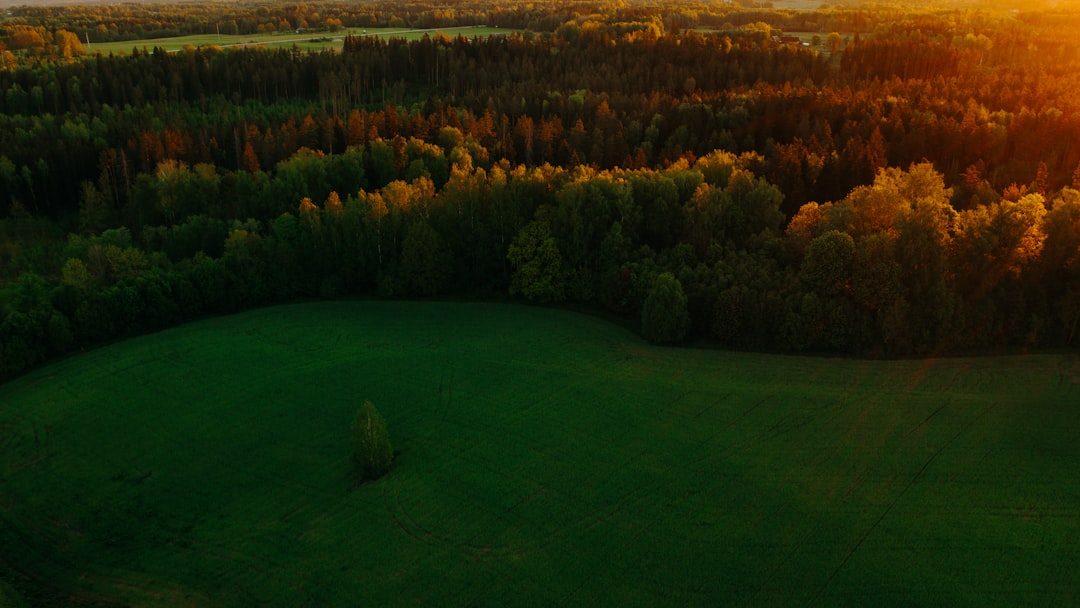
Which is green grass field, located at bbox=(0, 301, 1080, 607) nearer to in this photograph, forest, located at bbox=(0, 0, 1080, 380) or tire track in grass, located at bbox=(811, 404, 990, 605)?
tire track in grass, located at bbox=(811, 404, 990, 605)

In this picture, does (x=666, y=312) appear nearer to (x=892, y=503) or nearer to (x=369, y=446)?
(x=892, y=503)

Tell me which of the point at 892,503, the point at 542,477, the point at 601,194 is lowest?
the point at 542,477

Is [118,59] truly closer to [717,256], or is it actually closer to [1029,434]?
[717,256]

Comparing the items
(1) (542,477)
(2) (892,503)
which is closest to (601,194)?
(1) (542,477)

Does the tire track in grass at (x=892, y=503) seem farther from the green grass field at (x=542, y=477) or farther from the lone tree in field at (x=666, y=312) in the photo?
the lone tree in field at (x=666, y=312)

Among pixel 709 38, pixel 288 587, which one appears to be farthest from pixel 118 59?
pixel 288 587

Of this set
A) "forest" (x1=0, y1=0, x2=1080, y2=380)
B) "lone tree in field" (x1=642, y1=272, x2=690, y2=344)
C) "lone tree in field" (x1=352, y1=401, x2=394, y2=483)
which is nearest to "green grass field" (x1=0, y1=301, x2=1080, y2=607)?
"lone tree in field" (x1=352, y1=401, x2=394, y2=483)
